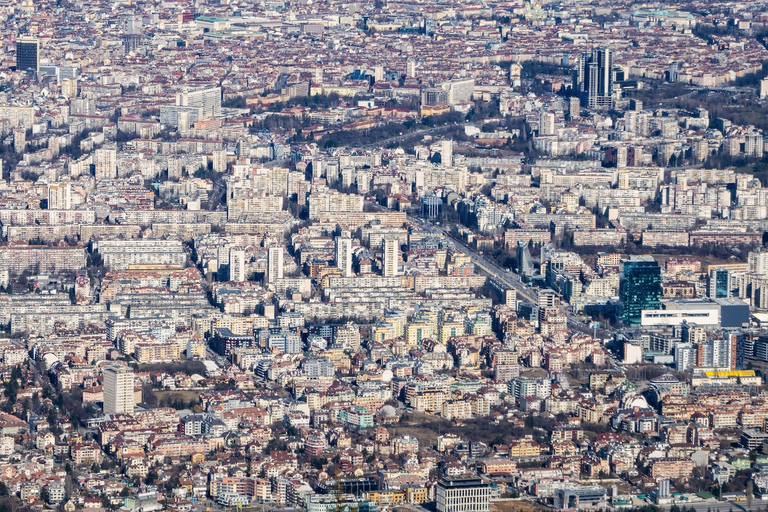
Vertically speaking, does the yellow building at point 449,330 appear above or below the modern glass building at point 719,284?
below

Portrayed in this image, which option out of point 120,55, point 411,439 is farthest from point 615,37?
point 411,439

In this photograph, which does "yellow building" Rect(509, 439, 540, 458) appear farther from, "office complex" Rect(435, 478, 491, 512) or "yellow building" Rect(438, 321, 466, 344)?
"yellow building" Rect(438, 321, 466, 344)

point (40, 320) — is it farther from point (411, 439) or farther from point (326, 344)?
point (411, 439)

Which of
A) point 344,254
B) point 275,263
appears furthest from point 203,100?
point 275,263

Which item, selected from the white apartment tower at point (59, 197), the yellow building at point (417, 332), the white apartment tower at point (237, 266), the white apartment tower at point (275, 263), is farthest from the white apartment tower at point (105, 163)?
the yellow building at point (417, 332)

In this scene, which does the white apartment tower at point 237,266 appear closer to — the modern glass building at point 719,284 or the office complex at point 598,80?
the modern glass building at point 719,284

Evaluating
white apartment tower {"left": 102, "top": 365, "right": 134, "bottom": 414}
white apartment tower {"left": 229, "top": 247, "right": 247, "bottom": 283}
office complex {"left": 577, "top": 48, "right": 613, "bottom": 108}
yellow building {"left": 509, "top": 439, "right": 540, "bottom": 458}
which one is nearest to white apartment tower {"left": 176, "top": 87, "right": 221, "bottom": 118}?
office complex {"left": 577, "top": 48, "right": 613, "bottom": 108}
